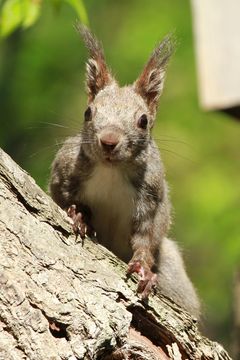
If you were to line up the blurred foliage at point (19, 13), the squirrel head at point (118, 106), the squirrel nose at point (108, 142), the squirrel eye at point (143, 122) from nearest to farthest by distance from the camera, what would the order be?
1. the squirrel nose at point (108, 142)
2. the squirrel head at point (118, 106)
3. the squirrel eye at point (143, 122)
4. the blurred foliage at point (19, 13)

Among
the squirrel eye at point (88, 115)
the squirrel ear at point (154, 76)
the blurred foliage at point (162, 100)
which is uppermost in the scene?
the blurred foliage at point (162, 100)

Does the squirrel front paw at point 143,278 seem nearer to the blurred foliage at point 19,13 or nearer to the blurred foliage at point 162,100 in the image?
the blurred foliage at point 19,13

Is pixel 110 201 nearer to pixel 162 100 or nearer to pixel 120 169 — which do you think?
pixel 120 169

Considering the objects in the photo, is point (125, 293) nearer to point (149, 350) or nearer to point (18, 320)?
point (149, 350)

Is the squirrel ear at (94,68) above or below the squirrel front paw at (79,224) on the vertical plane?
above

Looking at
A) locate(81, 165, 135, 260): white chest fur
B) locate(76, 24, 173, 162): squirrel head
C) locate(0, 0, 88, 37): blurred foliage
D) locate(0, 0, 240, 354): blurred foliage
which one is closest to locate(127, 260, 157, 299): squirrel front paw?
locate(81, 165, 135, 260): white chest fur

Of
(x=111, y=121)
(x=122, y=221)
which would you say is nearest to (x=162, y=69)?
(x=111, y=121)

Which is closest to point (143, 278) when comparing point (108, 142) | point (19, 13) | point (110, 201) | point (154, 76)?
point (108, 142)

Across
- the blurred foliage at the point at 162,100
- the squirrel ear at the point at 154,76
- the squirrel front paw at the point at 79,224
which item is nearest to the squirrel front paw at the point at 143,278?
the squirrel front paw at the point at 79,224
